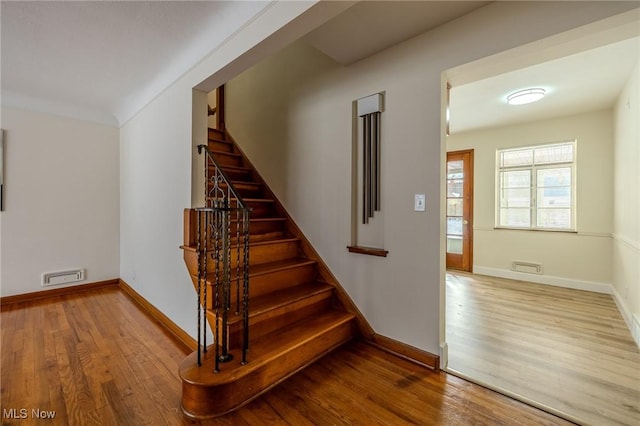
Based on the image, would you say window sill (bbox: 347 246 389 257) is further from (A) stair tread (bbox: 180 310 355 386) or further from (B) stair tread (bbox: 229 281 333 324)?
(A) stair tread (bbox: 180 310 355 386)

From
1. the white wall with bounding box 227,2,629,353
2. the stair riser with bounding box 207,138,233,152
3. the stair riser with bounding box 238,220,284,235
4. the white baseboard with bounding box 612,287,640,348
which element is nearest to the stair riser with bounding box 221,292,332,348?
the white wall with bounding box 227,2,629,353

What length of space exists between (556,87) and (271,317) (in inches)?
150

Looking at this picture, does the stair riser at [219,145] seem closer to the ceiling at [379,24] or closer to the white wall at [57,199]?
the white wall at [57,199]

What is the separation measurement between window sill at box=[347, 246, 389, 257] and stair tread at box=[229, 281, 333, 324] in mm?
421

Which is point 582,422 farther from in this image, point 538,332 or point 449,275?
point 449,275

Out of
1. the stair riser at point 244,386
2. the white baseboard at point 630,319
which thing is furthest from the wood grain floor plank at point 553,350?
the stair riser at point 244,386

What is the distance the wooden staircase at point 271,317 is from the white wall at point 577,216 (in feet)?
11.7

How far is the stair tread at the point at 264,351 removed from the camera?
1552 mm

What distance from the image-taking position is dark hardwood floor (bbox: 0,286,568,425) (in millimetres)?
1503

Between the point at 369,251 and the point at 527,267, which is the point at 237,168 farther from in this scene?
the point at 527,267

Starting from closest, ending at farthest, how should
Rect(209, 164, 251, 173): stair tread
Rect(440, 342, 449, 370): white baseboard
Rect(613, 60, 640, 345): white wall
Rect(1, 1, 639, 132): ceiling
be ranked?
1. Rect(1, 1, 639, 132): ceiling
2. Rect(440, 342, 449, 370): white baseboard
3. Rect(613, 60, 640, 345): white wall
4. Rect(209, 164, 251, 173): stair tread

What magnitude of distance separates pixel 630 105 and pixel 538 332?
241 centimetres

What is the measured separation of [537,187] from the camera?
14.6 ft

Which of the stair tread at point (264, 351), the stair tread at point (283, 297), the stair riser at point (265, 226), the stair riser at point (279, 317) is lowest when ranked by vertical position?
the stair tread at point (264, 351)
